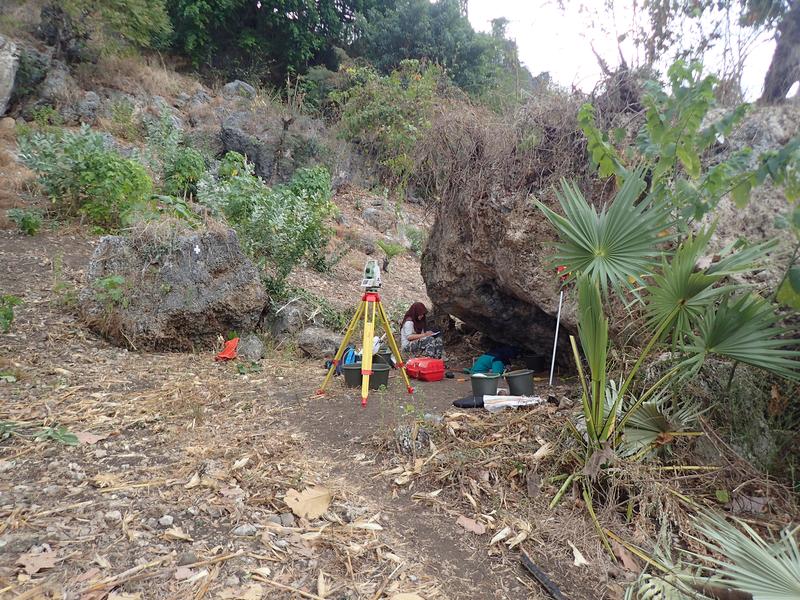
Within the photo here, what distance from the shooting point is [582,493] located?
2.91 m

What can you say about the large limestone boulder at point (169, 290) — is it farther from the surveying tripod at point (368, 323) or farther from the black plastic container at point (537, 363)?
the black plastic container at point (537, 363)

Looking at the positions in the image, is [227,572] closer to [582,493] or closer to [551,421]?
[582,493]

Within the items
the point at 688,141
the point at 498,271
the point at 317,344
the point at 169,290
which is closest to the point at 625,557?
the point at 688,141

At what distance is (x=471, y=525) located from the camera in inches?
106

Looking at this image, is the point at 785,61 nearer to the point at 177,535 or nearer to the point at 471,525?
the point at 471,525

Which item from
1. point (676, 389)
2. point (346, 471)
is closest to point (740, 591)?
point (676, 389)

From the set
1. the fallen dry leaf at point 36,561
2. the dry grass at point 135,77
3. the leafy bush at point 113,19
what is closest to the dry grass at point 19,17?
the leafy bush at point 113,19

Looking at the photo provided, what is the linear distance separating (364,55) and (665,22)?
581 inches

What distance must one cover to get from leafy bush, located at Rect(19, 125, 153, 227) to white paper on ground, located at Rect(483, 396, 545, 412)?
501cm

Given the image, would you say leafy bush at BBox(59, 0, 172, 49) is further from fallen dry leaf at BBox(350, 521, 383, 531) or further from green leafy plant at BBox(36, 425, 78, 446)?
fallen dry leaf at BBox(350, 521, 383, 531)

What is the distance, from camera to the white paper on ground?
13.4 feet

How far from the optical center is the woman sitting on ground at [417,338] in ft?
21.4

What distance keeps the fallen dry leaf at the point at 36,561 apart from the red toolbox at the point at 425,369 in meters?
3.71

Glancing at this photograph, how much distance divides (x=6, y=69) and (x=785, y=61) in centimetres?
1317
